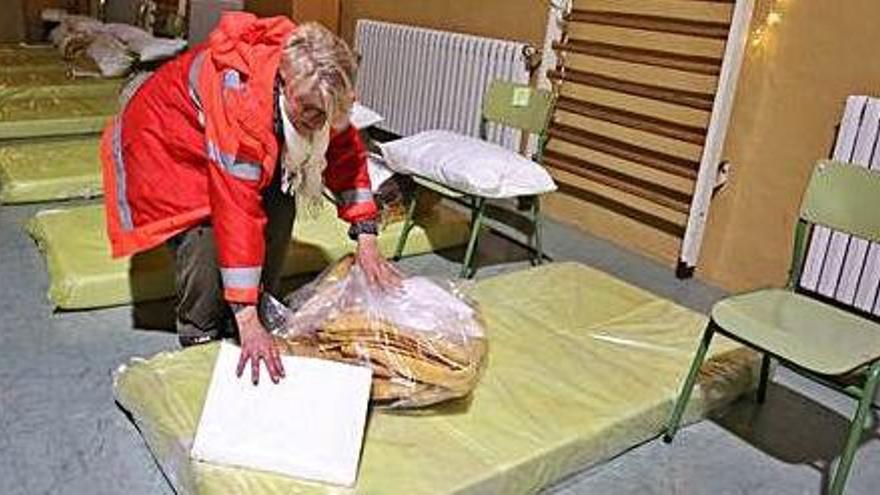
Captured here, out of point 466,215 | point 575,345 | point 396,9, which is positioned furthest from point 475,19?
point 575,345

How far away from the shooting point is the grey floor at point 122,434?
5.52ft

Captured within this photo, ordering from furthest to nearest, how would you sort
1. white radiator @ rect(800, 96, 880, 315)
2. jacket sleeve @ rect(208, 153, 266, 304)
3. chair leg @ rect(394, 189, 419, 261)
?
chair leg @ rect(394, 189, 419, 261) → white radiator @ rect(800, 96, 880, 315) → jacket sleeve @ rect(208, 153, 266, 304)

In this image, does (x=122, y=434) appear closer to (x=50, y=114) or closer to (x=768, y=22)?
(x=768, y=22)

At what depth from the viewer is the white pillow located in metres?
2.62

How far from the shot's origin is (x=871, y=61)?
8.48 feet

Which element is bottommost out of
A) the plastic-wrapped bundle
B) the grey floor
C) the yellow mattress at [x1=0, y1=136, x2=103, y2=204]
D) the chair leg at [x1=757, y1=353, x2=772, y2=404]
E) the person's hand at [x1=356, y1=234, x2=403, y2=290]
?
the grey floor

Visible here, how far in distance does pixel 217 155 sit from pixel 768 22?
2217 millimetres

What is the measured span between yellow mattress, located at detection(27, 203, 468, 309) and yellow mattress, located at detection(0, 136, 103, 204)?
0.40 m

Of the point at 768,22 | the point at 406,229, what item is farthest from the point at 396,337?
the point at 768,22

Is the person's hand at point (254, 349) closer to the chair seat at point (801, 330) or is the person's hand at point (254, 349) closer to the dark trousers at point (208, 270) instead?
the dark trousers at point (208, 270)

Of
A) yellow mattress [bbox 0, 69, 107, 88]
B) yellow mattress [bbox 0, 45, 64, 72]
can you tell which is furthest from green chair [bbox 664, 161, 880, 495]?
yellow mattress [bbox 0, 45, 64, 72]

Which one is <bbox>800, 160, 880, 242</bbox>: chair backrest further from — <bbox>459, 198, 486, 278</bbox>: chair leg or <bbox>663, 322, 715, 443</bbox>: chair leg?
<bbox>459, 198, 486, 278</bbox>: chair leg

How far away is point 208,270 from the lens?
1.95m

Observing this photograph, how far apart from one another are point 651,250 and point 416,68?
1794mm
